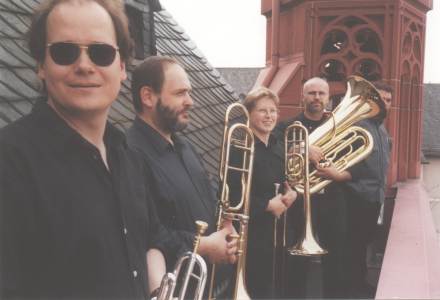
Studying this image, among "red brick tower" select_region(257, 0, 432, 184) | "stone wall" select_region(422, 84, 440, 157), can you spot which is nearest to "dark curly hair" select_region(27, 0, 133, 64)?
"red brick tower" select_region(257, 0, 432, 184)

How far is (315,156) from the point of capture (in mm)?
4949

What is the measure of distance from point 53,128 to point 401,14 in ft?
23.9

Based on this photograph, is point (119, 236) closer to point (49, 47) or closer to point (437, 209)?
point (49, 47)

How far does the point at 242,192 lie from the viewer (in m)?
3.55

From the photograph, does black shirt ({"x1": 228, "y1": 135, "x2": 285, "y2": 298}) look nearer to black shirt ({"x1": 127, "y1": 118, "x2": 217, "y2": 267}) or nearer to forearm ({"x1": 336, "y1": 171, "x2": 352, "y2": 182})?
forearm ({"x1": 336, "y1": 171, "x2": 352, "y2": 182})

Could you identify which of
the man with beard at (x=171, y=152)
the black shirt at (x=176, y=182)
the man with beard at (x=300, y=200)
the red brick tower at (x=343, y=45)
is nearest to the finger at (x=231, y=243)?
the man with beard at (x=171, y=152)

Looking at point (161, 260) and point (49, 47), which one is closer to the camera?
point (49, 47)

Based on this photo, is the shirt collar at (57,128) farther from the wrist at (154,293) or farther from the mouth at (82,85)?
the wrist at (154,293)

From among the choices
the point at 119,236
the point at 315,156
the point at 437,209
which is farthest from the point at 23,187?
the point at 437,209

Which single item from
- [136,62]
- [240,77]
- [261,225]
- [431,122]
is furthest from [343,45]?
[240,77]

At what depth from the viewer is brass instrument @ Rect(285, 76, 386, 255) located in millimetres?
4648

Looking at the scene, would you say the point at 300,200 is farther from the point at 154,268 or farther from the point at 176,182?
the point at 154,268

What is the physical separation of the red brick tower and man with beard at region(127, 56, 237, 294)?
5.36 meters

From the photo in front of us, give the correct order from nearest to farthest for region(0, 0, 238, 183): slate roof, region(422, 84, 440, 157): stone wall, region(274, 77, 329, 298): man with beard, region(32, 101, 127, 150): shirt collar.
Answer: region(32, 101, 127, 150): shirt collar → region(0, 0, 238, 183): slate roof → region(274, 77, 329, 298): man with beard → region(422, 84, 440, 157): stone wall
